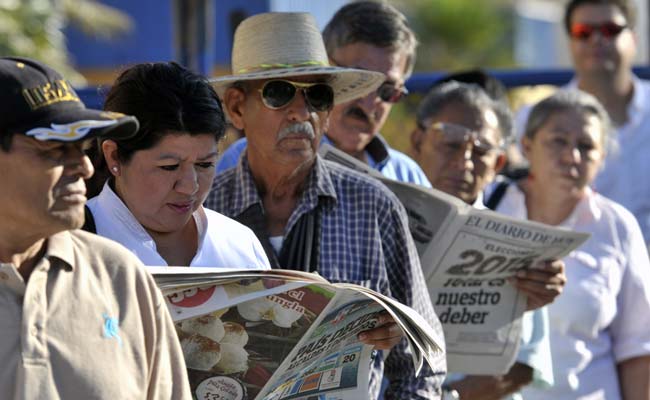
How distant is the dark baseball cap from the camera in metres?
2.56

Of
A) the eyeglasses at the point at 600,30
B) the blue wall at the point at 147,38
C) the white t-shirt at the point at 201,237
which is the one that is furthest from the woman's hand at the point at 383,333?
the blue wall at the point at 147,38

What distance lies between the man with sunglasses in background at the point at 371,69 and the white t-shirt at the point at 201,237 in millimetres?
1172

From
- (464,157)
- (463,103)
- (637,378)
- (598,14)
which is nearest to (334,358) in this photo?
(464,157)

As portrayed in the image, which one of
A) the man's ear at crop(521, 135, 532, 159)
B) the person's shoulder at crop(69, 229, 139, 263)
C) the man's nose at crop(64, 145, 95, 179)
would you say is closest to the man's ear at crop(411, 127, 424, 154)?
the man's ear at crop(521, 135, 532, 159)

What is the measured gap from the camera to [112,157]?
3.22 m

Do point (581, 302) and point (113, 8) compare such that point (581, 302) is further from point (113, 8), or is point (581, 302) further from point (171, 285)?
point (113, 8)

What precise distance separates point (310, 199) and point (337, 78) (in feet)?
1.55

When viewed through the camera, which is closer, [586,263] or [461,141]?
[461,141]

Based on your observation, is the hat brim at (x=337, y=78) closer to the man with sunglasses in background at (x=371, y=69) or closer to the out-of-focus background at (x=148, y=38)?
the man with sunglasses in background at (x=371, y=69)

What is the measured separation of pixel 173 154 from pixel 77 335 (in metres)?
0.68

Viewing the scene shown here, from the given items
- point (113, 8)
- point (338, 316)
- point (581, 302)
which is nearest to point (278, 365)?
point (338, 316)

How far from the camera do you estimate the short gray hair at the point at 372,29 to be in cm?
462

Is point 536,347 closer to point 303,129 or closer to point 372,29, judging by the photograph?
point 372,29

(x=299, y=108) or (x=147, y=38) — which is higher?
(x=299, y=108)
